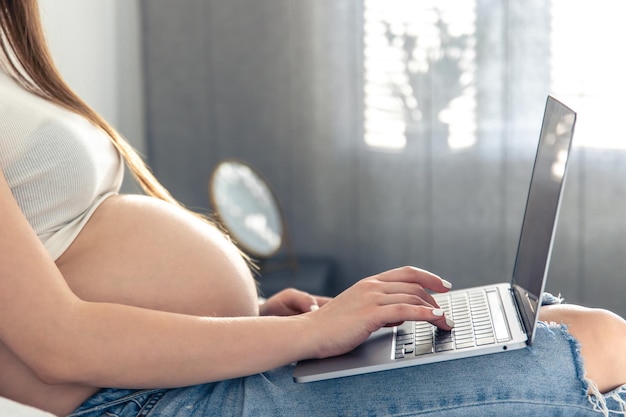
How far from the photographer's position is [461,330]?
0.94 meters

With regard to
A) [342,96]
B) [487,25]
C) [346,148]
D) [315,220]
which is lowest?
[315,220]

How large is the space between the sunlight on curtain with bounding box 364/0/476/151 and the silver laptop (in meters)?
1.74

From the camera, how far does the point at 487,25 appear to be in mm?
2758

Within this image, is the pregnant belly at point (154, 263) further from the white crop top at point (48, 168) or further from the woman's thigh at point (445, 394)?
the woman's thigh at point (445, 394)

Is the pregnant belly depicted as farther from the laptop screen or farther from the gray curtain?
the gray curtain

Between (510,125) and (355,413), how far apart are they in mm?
2108

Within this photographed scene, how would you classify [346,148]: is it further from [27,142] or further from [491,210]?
[27,142]

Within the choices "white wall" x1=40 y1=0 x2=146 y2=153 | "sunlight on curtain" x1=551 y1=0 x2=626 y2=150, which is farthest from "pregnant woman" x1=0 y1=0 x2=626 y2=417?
"sunlight on curtain" x1=551 y1=0 x2=626 y2=150

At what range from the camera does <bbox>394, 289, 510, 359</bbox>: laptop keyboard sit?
0.89m

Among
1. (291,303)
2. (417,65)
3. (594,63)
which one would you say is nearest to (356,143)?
(417,65)

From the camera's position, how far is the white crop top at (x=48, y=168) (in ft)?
3.19

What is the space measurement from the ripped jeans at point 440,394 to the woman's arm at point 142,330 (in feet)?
0.10

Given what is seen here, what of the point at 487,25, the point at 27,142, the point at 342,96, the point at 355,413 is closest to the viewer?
the point at 355,413

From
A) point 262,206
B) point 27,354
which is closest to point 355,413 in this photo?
point 27,354
